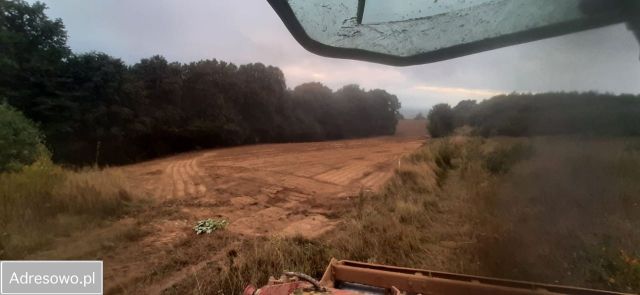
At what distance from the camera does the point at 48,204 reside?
6.20 meters

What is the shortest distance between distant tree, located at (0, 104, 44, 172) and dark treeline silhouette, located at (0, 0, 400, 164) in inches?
64.3

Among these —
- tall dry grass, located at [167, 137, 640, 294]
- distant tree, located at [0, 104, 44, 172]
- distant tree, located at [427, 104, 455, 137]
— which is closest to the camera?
tall dry grass, located at [167, 137, 640, 294]

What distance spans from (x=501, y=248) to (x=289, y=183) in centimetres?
586

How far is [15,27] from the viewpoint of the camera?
33.3ft

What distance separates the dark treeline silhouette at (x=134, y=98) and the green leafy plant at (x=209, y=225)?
5.56 meters

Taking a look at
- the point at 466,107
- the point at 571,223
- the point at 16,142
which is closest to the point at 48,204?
the point at 16,142

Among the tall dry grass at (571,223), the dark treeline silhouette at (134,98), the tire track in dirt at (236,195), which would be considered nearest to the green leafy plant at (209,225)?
the tire track in dirt at (236,195)

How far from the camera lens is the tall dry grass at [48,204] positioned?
5.04 meters

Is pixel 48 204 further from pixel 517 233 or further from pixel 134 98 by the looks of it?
pixel 517 233

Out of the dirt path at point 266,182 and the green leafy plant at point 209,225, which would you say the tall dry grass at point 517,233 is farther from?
the dirt path at point 266,182

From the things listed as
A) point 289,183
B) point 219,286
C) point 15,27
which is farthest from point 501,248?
point 15,27

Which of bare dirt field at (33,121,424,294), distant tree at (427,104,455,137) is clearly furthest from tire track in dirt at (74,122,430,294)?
distant tree at (427,104,455,137)

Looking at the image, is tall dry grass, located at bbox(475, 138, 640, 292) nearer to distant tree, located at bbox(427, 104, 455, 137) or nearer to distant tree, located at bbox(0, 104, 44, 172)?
distant tree, located at bbox(0, 104, 44, 172)

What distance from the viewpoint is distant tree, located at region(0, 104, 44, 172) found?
704 centimetres
